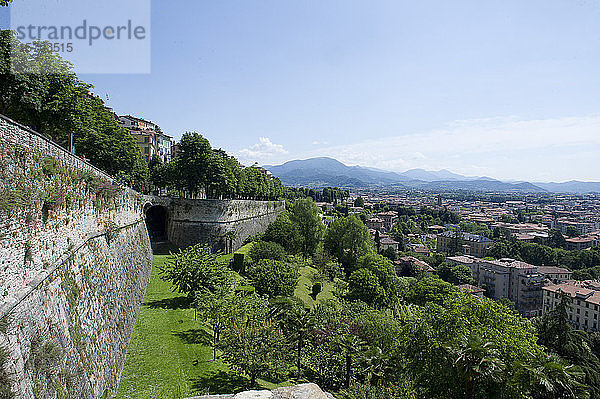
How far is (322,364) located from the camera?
1917 cm

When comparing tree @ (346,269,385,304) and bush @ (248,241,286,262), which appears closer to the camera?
bush @ (248,241,286,262)

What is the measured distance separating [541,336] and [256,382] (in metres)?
40.3

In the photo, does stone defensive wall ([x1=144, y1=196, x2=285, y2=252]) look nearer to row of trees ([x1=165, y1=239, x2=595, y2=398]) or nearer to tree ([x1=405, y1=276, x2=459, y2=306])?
row of trees ([x1=165, y1=239, x2=595, y2=398])

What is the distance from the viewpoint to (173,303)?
927 inches

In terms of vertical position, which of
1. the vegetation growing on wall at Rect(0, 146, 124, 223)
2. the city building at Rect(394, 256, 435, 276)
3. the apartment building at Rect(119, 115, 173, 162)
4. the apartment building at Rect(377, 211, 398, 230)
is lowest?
the city building at Rect(394, 256, 435, 276)

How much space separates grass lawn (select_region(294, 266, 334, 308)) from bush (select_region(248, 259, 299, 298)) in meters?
3.35

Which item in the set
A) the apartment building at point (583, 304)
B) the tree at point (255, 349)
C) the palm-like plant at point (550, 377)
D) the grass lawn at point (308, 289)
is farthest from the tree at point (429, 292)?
the apartment building at point (583, 304)

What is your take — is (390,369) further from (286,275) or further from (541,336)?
(541,336)

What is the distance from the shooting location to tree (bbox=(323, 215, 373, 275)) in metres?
56.5

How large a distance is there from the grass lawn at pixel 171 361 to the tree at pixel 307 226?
108 ft

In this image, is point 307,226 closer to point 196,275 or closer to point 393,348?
point 196,275

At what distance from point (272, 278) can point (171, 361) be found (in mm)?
13810

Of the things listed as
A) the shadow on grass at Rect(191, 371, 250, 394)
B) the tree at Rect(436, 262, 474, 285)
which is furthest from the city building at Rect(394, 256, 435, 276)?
the shadow on grass at Rect(191, 371, 250, 394)

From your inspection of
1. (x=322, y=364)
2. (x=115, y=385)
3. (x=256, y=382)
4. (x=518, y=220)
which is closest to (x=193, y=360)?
(x=256, y=382)
